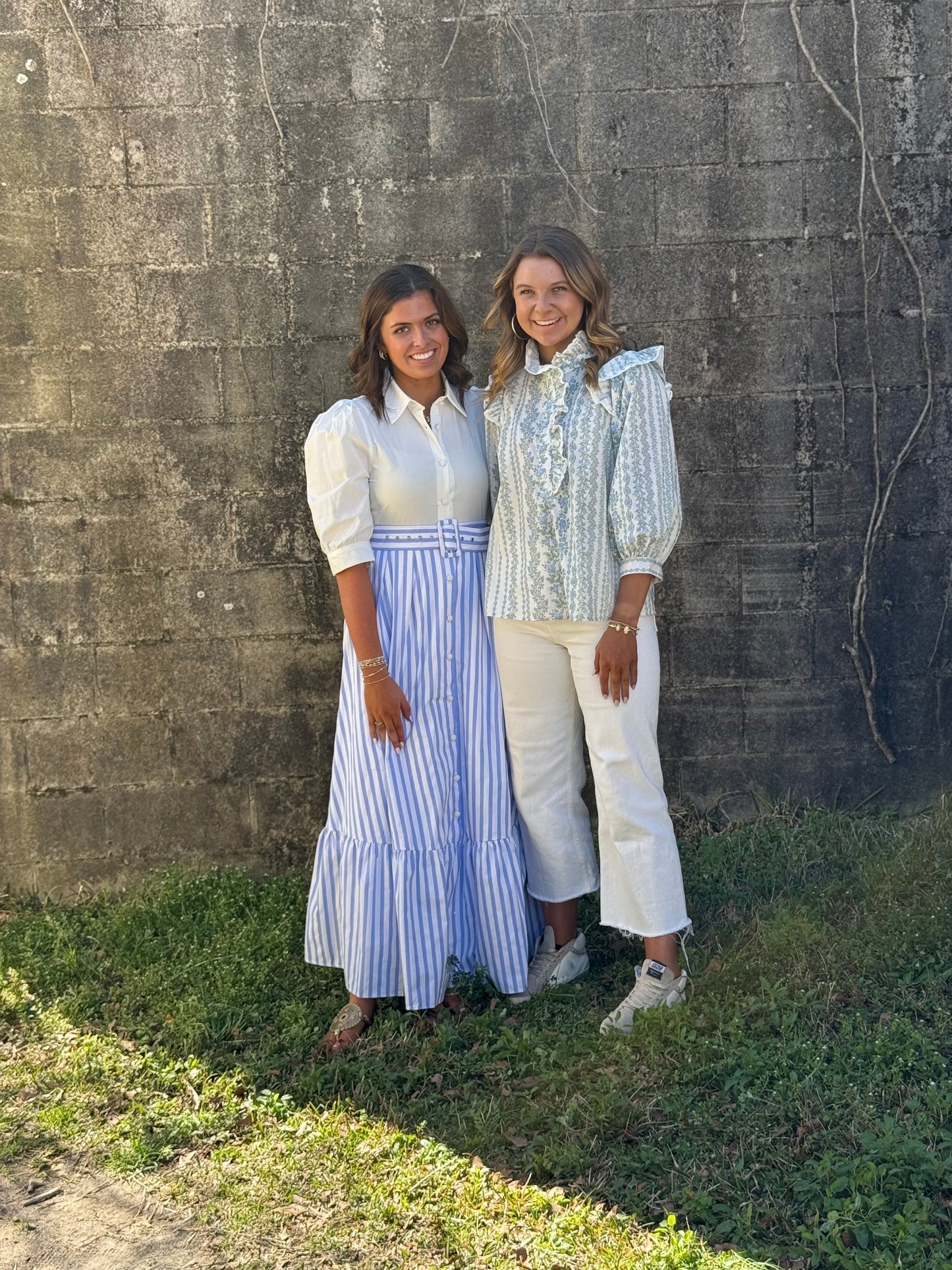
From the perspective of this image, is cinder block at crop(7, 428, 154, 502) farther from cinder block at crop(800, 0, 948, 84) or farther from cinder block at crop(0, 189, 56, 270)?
cinder block at crop(800, 0, 948, 84)

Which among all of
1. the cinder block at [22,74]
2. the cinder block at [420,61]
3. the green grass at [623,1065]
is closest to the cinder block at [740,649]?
the green grass at [623,1065]

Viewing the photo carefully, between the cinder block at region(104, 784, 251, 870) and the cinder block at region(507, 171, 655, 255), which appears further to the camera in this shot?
the cinder block at region(104, 784, 251, 870)

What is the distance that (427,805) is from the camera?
3.04 m

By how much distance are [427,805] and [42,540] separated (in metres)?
1.66

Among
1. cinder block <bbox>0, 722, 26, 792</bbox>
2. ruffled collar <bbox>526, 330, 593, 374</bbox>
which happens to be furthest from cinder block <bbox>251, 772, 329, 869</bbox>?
ruffled collar <bbox>526, 330, 593, 374</bbox>

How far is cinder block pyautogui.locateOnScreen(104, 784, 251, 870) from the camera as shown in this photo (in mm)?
3893

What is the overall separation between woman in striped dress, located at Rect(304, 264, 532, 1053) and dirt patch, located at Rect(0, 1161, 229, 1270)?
0.65m

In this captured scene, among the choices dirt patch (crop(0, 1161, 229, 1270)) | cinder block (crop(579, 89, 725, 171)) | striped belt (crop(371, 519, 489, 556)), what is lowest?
dirt patch (crop(0, 1161, 229, 1270))

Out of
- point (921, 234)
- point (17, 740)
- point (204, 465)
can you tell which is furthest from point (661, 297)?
point (17, 740)

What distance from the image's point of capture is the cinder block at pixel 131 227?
3633mm

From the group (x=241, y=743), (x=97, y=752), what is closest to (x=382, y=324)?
(x=241, y=743)

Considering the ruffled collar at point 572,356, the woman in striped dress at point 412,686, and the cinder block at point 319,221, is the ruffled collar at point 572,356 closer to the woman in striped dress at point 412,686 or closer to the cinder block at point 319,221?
the woman in striped dress at point 412,686

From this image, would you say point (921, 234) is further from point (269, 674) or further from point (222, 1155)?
point (222, 1155)

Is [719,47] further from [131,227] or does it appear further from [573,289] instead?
[131,227]
